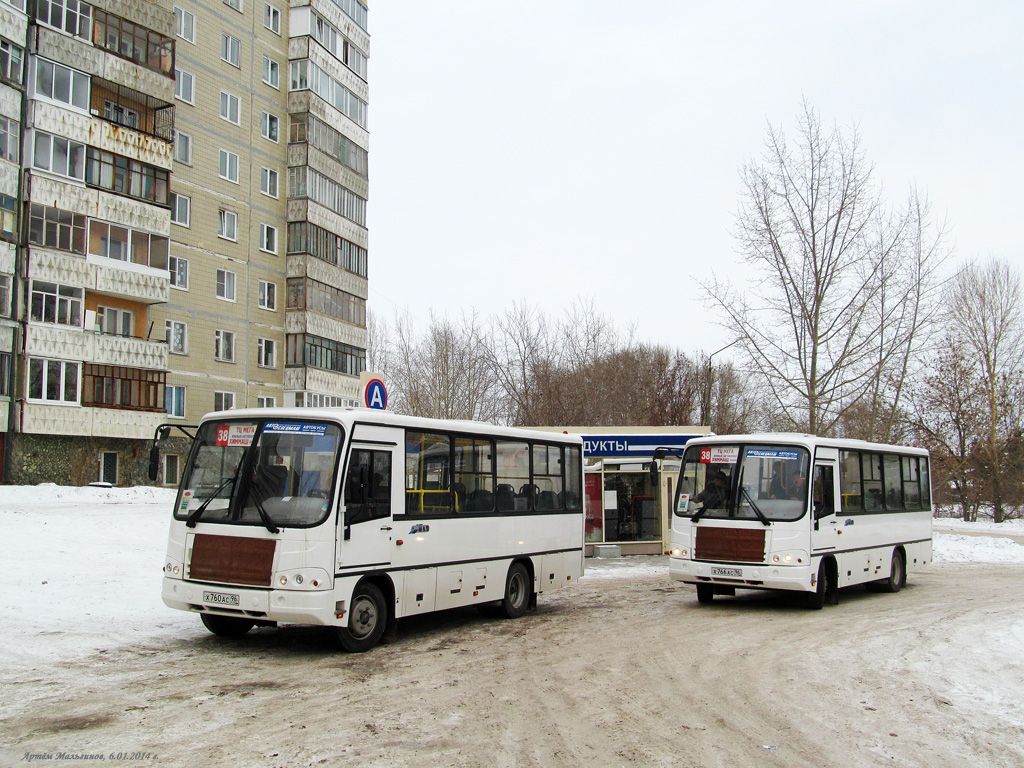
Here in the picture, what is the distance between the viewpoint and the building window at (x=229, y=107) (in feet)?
146

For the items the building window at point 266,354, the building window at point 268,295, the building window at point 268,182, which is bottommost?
the building window at point 266,354

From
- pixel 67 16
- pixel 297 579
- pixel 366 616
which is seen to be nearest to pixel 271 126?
pixel 67 16

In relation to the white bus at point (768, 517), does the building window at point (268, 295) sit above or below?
above

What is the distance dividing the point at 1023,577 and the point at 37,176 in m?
32.6

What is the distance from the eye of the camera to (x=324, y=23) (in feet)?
164

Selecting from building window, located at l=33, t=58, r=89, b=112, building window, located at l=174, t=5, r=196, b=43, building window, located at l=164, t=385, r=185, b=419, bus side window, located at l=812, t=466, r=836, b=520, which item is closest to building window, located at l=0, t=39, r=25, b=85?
building window, located at l=33, t=58, r=89, b=112

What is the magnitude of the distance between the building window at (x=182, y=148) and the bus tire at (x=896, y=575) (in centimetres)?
3355

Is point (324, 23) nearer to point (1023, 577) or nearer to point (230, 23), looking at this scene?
point (230, 23)

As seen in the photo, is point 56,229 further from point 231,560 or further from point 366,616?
point 366,616

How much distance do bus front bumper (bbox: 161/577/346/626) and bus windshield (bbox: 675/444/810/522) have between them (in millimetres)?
7177

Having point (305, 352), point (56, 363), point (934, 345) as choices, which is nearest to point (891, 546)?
point (934, 345)

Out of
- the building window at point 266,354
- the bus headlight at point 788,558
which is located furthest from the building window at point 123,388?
the bus headlight at point 788,558

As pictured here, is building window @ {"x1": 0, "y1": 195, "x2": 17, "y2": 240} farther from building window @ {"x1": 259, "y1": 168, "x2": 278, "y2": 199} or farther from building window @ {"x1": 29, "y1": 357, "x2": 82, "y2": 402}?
building window @ {"x1": 259, "y1": 168, "x2": 278, "y2": 199}

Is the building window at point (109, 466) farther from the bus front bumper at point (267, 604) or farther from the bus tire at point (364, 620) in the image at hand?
the bus tire at point (364, 620)
